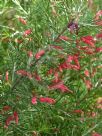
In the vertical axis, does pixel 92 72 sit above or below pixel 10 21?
below

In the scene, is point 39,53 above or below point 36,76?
above

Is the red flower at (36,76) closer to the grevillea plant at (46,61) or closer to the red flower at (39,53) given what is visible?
the grevillea plant at (46,61)

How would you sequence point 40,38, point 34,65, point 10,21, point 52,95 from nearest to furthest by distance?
point 34,65 < point 40,38 < point 52,95 < point 10,21

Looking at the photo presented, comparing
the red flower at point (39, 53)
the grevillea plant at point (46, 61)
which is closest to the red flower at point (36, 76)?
the grevillea plant at point (46, 61)

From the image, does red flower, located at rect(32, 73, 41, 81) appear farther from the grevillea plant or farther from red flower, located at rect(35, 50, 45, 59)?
red flower, located at rect(35, 50, 45, 59)

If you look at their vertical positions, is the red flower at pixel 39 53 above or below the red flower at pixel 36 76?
above

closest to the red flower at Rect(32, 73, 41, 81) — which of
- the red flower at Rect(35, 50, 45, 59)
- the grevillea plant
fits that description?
the grevillea plant

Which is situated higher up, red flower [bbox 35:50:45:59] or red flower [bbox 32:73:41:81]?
red flower [bbox 35:50:45:59]

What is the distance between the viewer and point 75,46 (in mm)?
1898

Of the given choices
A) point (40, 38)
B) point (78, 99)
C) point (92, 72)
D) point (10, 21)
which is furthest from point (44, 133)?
point (10, 21)

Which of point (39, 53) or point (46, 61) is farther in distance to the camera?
point (46, 61)

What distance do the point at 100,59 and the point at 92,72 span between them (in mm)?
116

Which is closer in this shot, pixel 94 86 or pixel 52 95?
pixel 52 95

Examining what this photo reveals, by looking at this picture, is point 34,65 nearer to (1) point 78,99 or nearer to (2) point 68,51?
(2) point 68,51
